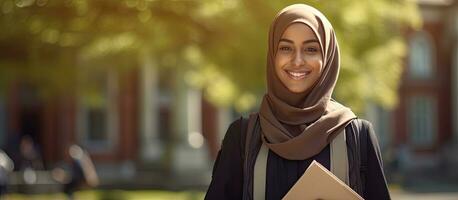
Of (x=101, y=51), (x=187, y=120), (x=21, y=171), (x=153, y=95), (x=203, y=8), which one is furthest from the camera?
(x=153, y=95)

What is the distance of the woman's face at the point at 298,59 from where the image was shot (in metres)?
3.08

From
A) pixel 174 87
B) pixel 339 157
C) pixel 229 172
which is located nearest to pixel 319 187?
pixel 339 157

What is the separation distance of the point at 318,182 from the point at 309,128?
8.0 inches

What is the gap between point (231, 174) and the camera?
3205mm

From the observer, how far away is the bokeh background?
11398mm

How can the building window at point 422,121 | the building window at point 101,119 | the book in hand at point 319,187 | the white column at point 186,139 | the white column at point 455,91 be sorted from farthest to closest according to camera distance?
the building window at point 422,121 < the white column at point 455,91 < the building window at point 101,119 < the white column at point 186,139 < the book in hand at point 319,187

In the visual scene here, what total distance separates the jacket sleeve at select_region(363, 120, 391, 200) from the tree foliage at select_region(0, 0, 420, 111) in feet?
22.1

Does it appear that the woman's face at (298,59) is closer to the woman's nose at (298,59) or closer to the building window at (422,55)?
the woman's nose at (298,59)

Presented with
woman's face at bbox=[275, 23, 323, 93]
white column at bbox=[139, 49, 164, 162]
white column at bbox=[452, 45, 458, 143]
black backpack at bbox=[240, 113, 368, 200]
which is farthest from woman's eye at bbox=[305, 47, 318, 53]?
white column at bbox=[452, 45, 458, 143]

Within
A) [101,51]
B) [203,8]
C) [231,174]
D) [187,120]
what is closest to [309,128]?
[231,174]

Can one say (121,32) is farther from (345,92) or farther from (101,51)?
(345,92)

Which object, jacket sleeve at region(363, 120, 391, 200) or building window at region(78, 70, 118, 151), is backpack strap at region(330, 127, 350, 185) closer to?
jacket sleeve at region(363, 120, 391, 200)

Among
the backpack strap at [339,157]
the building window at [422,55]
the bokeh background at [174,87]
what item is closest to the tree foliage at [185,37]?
the bokeh background at [174,87]

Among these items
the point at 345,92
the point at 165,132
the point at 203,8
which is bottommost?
the point at 165,132
